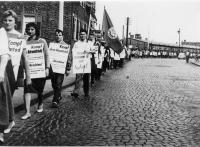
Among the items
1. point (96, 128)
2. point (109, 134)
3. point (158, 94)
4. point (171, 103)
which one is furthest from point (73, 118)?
point (158, 94)

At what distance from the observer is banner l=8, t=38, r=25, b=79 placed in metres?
6.62

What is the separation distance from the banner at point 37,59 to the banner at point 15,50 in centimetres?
149

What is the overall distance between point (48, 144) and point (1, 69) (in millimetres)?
1221

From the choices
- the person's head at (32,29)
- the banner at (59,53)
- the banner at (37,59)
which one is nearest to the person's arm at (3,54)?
the person's head at (32,29)

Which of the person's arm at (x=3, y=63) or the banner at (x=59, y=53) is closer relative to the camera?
the person's arm at (x=3, y=63)

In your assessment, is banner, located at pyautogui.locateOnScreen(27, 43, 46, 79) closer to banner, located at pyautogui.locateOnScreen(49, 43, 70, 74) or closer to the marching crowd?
the marching crowd

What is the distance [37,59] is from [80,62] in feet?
9.18

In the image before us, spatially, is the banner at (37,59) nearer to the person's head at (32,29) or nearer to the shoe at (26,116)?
the person's head at (32,29)

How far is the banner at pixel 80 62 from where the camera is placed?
11016 mm

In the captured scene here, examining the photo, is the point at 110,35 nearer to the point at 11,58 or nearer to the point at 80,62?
the point at 80,62

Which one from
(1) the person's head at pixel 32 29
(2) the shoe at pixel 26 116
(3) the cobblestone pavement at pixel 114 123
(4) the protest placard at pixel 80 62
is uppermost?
(1) the person's head at pixel 32 29

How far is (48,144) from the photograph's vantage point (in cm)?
568

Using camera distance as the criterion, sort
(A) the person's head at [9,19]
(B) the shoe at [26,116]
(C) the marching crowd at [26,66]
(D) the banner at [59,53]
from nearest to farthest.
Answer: (C) the marching crowd at [26,66]
(A) the person's head at [9,19]
(B) the shoe at [26,116]
(D) the banner at [59,53]

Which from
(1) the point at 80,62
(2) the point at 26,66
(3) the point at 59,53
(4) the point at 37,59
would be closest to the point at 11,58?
(2) the point at 26,66
